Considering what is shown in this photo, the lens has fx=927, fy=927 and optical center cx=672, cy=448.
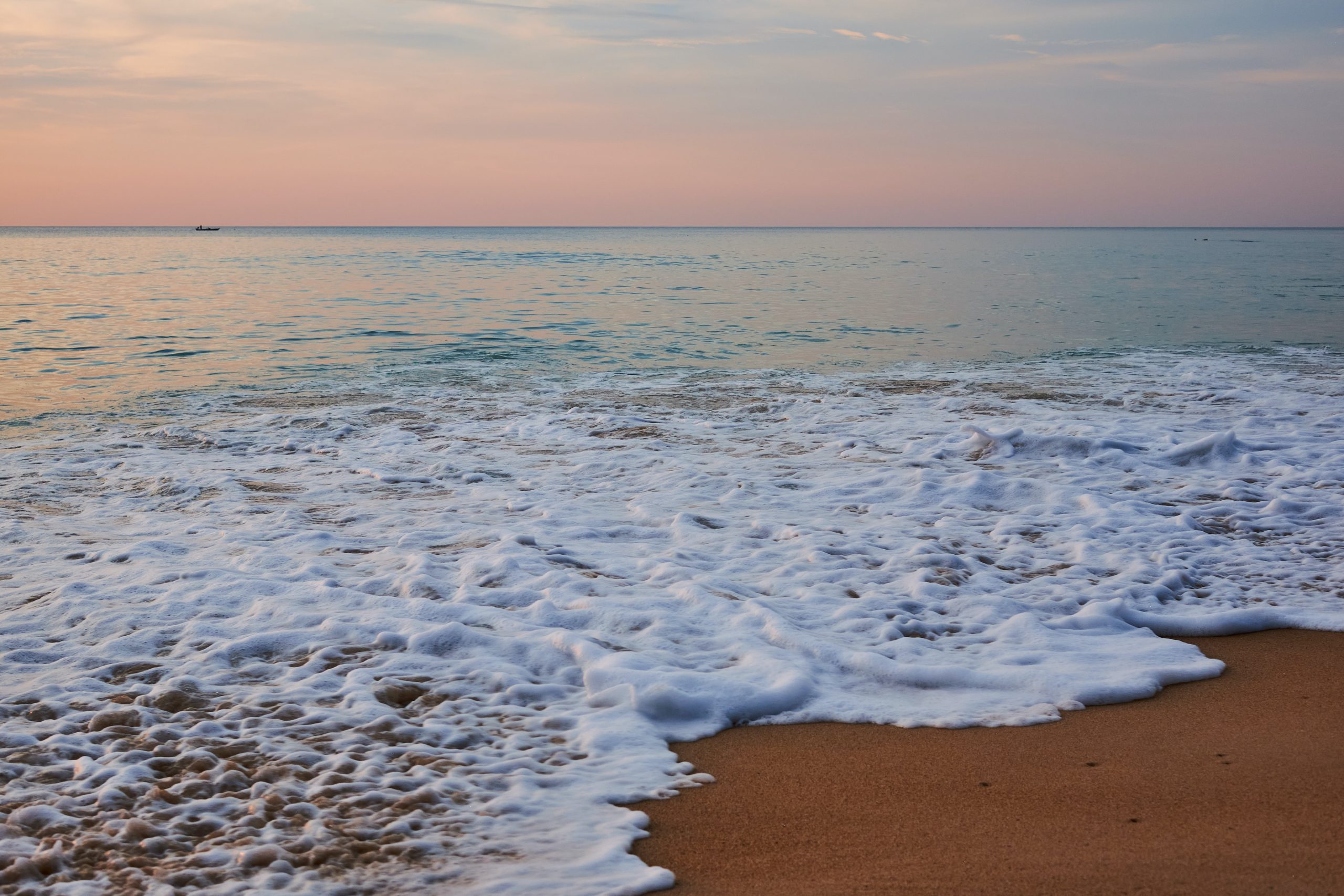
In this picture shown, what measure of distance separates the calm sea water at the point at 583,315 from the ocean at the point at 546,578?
2.18 ft

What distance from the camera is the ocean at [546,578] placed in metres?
3.30

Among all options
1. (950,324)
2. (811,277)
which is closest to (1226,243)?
(811,277)

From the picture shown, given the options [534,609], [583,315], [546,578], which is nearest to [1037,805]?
[534,609]

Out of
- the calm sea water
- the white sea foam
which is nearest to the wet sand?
the white sea foam

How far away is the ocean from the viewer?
10.8 feet

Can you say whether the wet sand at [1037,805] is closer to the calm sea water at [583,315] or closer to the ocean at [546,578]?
the ocean at [546,578]

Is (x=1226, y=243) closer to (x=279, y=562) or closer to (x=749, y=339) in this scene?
(x=749, y=339)

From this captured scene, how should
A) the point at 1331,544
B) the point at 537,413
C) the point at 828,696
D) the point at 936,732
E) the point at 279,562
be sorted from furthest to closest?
1. the point at 537,413
2. the point at 1331,544
3. the point at 279,562
4. the point at 828,696
5. the point at 936,732

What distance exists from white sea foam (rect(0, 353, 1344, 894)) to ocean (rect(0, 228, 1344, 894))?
0.07ft

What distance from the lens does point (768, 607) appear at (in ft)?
16.8

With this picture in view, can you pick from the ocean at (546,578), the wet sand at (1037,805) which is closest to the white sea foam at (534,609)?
the ocean at (546,578)

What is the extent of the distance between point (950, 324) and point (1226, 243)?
9437 centimetres

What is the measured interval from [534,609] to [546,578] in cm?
46

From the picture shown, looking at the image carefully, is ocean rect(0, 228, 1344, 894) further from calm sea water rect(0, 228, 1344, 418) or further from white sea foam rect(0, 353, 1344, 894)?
calm sea water rect(0, 228, 1344, 418)
